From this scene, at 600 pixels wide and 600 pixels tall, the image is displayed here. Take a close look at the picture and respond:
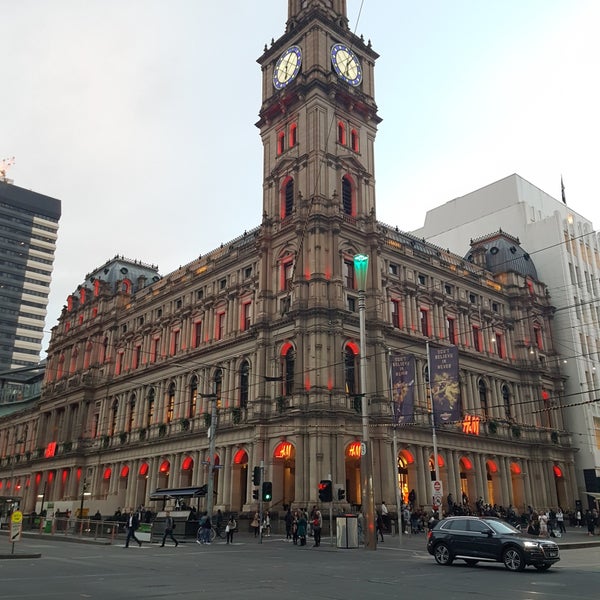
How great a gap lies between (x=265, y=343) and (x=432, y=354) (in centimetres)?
1659

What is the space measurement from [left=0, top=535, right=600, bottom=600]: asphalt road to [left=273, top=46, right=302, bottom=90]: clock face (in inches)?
1670

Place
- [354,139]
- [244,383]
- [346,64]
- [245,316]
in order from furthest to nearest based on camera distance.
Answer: [346,64] → [354,139] → [245,316] → [244,383]

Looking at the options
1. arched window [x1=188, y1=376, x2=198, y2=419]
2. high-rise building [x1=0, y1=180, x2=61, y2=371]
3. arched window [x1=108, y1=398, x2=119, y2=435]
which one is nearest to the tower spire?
arched window [x1=188, y1=376, x2=198, y2=419]

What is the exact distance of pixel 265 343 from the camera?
4769 cm

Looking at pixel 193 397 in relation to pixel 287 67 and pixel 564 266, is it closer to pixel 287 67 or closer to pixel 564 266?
pixel 287 67

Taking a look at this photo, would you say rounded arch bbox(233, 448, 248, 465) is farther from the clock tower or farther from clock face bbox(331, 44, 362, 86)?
clock face bbox(331, 44, 362, 86)

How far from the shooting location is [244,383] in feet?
163

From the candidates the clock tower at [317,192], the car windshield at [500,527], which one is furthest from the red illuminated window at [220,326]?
the car windshield at [500,527]

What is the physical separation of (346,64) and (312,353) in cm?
2784

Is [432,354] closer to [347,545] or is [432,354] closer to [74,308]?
[347,545]

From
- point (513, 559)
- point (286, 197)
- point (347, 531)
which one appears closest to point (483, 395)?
point (286, 197)

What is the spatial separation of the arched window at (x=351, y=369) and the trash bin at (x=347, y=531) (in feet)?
50.8

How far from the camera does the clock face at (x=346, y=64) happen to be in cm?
5473

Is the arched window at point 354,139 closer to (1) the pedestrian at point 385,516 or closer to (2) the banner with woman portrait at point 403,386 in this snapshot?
(2) the banner with woman portrait at point 403,386
